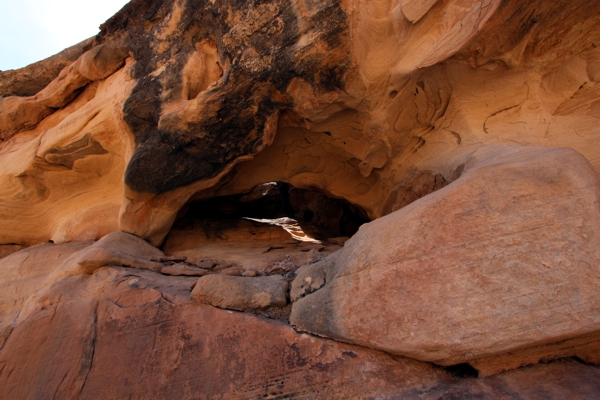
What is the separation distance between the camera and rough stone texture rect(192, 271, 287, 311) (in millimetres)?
2492

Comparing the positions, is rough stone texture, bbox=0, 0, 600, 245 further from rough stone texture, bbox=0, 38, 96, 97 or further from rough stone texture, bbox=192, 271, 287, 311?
rough stone texture, bbox=192, 271, 287, 311

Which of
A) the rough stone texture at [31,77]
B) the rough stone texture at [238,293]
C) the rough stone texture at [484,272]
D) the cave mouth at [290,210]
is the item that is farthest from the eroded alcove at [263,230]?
the rough stone texture at [31,77]

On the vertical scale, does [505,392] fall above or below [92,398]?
below

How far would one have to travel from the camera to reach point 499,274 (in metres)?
1.76

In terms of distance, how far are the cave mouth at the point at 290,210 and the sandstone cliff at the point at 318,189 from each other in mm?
750

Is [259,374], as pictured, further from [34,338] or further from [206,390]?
[34,338]

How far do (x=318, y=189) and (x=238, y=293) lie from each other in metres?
2.82

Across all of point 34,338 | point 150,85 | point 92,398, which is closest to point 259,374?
point 92,398

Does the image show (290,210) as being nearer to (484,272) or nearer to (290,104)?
(290,104)

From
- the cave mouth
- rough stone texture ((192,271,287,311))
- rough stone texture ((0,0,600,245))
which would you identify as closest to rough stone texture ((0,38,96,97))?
rough stone texture ((0,0,600,245))

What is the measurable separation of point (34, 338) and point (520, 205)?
11.4ft

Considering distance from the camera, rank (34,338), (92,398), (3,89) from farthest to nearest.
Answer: (3,89) → (34,338) → (92,398)

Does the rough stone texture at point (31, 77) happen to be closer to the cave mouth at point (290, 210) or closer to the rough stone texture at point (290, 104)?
the rough stone texture at point (290, 104)

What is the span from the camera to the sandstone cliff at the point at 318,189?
1818mm
